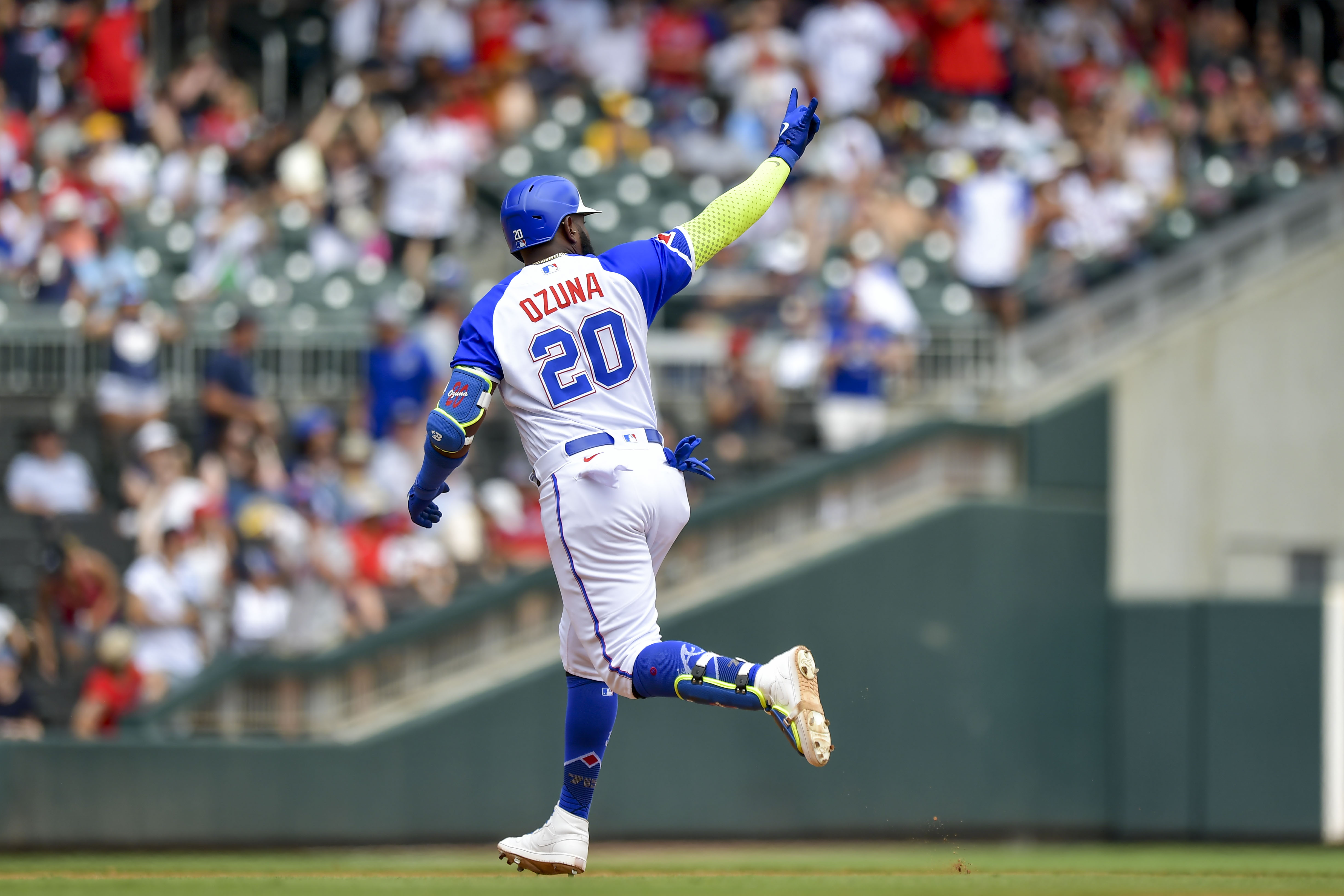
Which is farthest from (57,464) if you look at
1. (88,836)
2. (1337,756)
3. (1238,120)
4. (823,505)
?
(1238,120)

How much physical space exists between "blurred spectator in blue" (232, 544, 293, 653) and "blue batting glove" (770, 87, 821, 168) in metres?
5.03

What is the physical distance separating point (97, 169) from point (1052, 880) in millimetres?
9051

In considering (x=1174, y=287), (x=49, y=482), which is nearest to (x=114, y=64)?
(x=49, y=482)

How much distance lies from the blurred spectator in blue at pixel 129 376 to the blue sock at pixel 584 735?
226 inches

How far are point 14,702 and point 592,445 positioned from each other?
17.8 ft

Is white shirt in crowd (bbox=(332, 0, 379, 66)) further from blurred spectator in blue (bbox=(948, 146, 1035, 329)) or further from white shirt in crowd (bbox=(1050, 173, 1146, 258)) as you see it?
white shirt in crowd (bbox=(1050, 173, 1146, 258))

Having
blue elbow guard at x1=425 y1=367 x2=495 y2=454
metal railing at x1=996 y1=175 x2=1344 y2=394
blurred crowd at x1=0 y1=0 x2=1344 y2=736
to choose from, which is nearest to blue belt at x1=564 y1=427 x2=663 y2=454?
blue elbow guard at x1=425 y1=367 x2=495 y2=454

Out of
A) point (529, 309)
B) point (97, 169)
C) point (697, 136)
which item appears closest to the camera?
point (529, 309)

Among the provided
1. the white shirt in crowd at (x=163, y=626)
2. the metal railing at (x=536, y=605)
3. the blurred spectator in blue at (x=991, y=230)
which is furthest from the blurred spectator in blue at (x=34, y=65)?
the blurred spectator in blue at (x=991, y=230)

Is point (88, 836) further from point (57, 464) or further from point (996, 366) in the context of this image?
point (996, 366)

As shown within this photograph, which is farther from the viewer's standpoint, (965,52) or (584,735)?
(965,52)

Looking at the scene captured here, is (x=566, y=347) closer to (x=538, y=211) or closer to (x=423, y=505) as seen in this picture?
(x=538, y=211)

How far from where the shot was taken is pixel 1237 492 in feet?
39.3

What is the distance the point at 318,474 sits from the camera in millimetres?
11219
